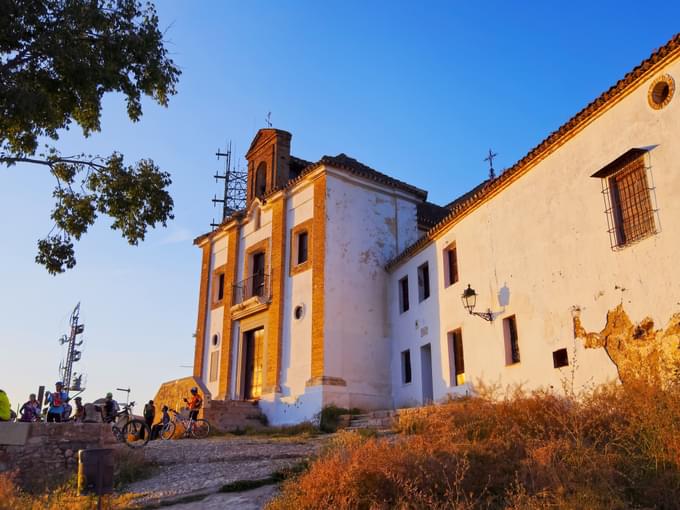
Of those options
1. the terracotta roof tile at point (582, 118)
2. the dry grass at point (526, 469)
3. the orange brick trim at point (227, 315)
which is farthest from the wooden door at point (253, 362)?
the dry grass at point (526, 469)

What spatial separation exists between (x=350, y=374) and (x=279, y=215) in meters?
6.46

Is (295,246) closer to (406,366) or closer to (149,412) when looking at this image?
(406,366)

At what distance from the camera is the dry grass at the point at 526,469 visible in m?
6.25

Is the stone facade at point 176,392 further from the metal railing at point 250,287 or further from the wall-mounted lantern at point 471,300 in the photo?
the wall-mounted lantern at point 471,300

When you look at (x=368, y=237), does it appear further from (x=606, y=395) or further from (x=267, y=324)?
(x=606, y=395)

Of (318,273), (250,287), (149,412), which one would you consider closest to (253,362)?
(250,287)

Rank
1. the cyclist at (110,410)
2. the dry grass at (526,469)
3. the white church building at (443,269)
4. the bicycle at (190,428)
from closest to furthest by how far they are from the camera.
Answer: the dry grass at (526,469), the white church building at (443,269), the cyclist at (110,410), the bicycle at (190,428)

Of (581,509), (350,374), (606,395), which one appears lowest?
(581,509)

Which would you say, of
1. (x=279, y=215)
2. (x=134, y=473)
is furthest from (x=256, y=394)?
(x=134, y=473)

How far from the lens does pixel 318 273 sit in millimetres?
19250

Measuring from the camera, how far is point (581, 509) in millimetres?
5848

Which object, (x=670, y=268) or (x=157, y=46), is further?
(x=157, y=46)

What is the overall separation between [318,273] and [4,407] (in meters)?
9.95

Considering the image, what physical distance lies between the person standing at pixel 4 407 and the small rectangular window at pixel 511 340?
997 centimetres
